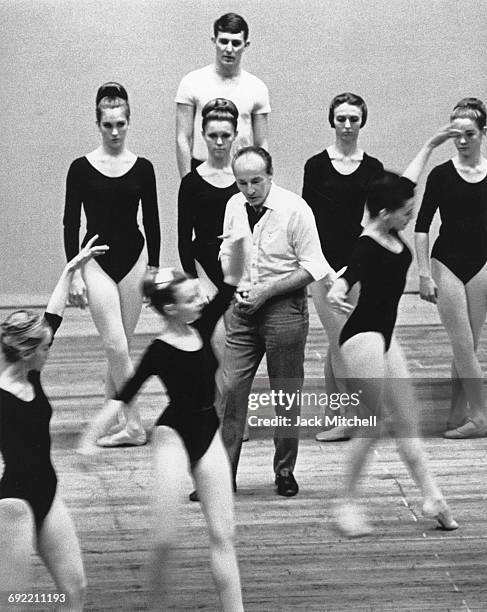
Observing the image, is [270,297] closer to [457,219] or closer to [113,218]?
[113,218]

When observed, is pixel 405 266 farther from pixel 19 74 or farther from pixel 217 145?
pixel 19 74

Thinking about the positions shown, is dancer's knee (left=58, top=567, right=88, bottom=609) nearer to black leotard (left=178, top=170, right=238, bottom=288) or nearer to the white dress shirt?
the white dress shirt

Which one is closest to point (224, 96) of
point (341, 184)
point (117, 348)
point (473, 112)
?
point (341, 184)

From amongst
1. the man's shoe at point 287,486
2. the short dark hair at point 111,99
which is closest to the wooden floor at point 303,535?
the man's shoe at point 287,486

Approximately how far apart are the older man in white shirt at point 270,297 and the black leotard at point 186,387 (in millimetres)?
998

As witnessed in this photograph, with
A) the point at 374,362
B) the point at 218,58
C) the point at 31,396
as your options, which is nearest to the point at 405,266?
the point at 374,362

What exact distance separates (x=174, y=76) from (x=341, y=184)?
3.14 m

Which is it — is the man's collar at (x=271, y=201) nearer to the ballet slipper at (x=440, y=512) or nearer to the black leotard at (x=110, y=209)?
the black leotard at (x=110, y=209)

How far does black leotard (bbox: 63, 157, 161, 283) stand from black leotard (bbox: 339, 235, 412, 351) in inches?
56.0

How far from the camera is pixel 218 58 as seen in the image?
6.74m

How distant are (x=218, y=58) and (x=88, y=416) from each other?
6.00ft

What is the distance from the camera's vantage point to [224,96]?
668cm

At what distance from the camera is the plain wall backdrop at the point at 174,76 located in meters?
9.06

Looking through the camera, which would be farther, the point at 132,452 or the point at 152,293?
the point at 132,452
